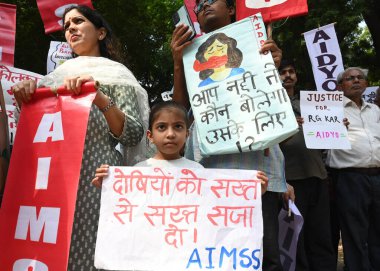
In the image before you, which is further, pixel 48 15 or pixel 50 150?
pixel 48 15

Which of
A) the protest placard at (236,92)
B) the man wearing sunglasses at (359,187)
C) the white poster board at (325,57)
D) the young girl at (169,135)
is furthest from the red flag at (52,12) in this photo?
the young girl at (169,135)

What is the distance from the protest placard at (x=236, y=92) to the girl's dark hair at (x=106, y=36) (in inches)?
16.0

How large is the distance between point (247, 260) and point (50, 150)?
1.04 meters

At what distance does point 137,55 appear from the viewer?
14.8 m

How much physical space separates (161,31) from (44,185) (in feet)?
51.6

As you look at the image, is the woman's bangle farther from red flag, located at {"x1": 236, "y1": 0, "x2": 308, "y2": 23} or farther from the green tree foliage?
the green tree foliage

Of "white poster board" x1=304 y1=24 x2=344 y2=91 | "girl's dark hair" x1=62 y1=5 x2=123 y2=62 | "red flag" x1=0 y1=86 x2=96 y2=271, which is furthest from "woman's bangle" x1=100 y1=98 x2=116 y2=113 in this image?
"white poster board" x1=304 y1=24 x2=344 y2=91

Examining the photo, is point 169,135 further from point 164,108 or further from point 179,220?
point 179,220

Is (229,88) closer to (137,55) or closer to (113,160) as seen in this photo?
(113,160)

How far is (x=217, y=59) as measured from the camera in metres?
2.62

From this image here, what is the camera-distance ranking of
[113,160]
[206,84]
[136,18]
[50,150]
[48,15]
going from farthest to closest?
1. [136,18]
2. [48,15]
3. [206,84]
4. [113,160]
5. [50,150]

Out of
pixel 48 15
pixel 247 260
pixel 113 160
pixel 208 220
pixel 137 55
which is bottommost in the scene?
pixel 247 260

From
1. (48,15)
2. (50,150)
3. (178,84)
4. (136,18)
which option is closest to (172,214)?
(50,150)

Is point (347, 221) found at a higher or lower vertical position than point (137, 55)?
lower
